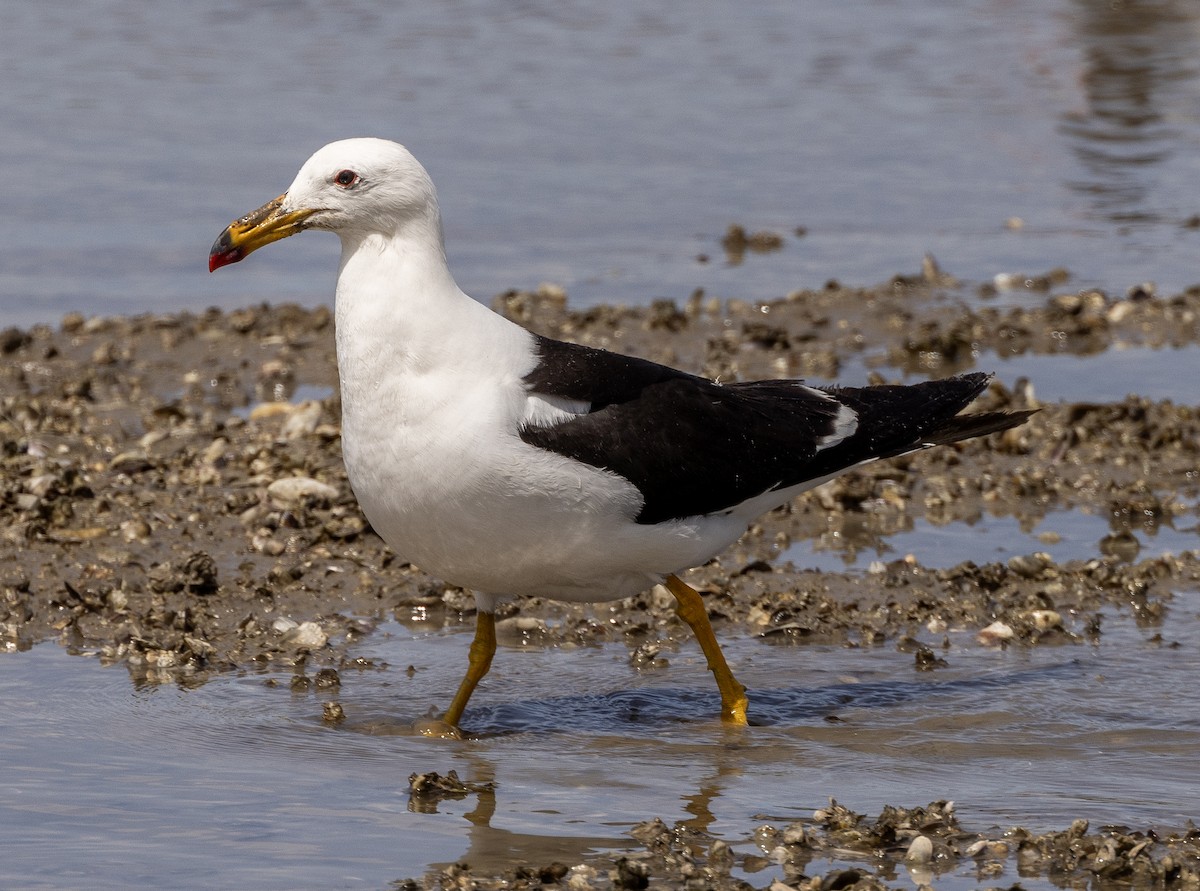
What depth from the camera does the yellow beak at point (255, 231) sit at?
6.27 m

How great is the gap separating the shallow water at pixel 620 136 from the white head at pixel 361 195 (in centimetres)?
662

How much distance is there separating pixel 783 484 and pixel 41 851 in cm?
309

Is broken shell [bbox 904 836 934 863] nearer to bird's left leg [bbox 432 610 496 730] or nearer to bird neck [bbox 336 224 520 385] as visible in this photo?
bird's left leg [bbox 432 610 496 730]

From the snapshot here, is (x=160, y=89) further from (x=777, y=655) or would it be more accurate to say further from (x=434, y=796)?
(x=434, y=796)

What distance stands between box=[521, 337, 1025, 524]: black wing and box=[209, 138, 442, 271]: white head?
683 millimetres

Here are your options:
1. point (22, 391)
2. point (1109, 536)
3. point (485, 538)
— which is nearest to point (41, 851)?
point (485, 538)

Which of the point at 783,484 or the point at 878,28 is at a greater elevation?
the point at 878,28

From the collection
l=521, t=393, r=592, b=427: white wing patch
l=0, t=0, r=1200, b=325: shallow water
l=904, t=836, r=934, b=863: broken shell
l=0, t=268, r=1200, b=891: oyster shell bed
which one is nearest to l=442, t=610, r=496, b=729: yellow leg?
l=0, t=268, r=1200, b=891: oyster shell bed

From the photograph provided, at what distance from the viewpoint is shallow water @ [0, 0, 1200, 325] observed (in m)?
13.8

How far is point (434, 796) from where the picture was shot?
5.55m

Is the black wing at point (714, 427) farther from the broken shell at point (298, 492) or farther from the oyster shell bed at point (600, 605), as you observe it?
the broken shell at point (298, 492)

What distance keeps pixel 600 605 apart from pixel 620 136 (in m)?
10.8

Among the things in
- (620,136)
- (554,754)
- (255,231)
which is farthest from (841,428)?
(620,136)

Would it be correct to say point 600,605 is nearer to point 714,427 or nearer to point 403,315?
point 714,427
